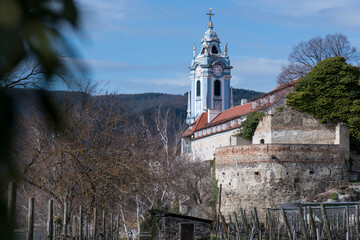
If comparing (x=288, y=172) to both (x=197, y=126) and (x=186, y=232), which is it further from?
(x=197, y=126)

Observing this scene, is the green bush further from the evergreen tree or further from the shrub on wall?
the shrub on wall

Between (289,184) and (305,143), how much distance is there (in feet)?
12.1

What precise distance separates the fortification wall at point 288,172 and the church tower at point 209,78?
45.7 meters

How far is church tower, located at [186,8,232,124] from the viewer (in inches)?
3214

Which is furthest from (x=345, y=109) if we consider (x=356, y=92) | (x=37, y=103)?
(x=37, y=103)

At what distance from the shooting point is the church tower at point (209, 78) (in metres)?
81.6

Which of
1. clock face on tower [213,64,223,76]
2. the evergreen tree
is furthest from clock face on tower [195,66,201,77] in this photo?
the evergreen tree

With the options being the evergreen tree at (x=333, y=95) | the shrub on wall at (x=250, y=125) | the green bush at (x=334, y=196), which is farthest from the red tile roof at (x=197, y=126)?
the green bush at (x=334, y=196)

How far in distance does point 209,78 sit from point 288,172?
4867 centimetres

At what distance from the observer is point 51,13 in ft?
5.08

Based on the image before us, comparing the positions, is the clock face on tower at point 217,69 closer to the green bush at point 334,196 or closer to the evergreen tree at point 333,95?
the evergreen tree at point 333,95

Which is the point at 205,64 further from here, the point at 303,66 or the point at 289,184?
the point at 289,184

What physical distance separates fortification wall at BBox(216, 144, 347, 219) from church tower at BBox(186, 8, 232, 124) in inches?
1801

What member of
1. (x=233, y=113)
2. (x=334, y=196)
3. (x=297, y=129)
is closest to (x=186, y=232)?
(x=334, y=196)
